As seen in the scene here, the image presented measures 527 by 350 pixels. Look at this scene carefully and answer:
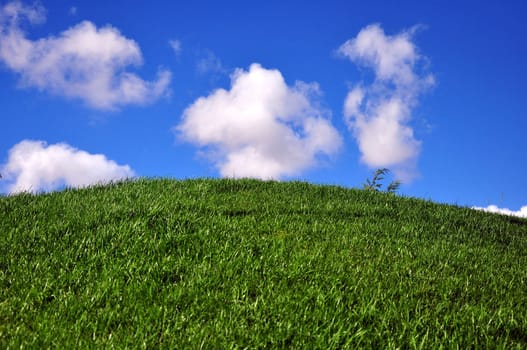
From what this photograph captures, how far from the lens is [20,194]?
1048 cm

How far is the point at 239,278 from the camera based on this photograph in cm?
618

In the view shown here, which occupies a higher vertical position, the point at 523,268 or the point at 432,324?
the point at 523,268

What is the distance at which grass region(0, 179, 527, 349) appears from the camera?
5.05 meters

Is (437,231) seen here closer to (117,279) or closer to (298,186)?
(298,186)

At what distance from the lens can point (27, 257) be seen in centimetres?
669

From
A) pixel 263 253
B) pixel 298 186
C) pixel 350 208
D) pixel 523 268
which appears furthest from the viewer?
pixel 298 186

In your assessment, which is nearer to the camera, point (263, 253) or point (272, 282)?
point (272, 282)

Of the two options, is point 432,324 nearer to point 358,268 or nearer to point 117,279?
point 358,268

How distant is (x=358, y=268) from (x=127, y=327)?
3141 mm

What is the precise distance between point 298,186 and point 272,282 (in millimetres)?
7151

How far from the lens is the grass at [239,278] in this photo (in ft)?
16.6

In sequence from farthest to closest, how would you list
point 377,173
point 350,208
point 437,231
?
point 377,173, point 350,208, point 437,231

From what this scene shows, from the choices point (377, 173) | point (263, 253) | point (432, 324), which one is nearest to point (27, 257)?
point (263, 253)

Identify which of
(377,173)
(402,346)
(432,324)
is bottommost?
(402,346)
